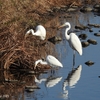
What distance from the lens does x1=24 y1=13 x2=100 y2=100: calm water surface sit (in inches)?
441

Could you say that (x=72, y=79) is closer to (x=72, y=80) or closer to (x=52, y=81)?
(x=72, y=80)

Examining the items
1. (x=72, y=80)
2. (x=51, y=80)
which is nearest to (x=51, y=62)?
(x=51, y=80)

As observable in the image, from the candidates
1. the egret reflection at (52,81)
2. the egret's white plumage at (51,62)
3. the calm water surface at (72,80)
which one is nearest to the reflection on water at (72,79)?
the calm water surface at (72,80)

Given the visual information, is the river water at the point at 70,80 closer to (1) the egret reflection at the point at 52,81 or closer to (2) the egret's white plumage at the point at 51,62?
(1) the egret reflection at the point at 52,81

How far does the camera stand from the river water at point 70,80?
36.7 ft

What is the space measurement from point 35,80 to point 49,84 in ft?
1.49

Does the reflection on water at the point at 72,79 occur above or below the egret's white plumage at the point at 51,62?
below

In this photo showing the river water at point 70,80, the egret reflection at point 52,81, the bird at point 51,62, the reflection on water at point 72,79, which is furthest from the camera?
the bird at point 51,62

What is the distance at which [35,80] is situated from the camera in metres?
12.5

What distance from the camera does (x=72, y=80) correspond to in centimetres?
1267

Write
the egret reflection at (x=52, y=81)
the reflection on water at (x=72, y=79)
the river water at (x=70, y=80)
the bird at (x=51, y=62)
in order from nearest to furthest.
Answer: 1. the river water at (x=70, y=80)
2. the reflection on water at (x=72, y=79)
3. the egret reflection at (x=52, y=81)
4. the bird at (x=51, y=62)

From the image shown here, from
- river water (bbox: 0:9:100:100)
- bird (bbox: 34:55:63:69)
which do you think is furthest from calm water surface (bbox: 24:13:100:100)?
bird (bbox: 34:55:63:69)

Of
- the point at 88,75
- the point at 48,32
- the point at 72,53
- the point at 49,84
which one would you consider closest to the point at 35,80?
the point at 49,84

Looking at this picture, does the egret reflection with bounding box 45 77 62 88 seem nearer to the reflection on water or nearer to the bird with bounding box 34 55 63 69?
the reflection on water
